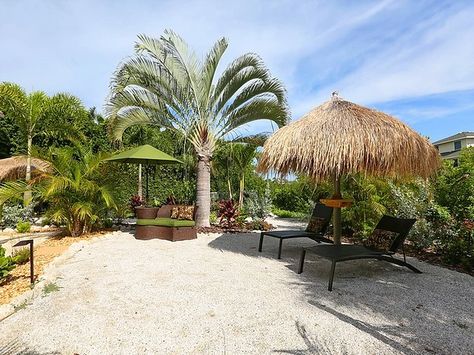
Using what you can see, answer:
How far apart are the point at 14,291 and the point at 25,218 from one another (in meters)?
6.98

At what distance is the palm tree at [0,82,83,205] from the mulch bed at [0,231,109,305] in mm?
3778

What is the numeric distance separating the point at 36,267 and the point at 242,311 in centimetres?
386

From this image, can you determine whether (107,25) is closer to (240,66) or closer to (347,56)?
(240,66)

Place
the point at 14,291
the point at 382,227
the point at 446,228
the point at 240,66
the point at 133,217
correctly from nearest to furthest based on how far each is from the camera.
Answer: the point at 14,291 < the point at 382,227 < the point at 446,228 < the point at 240,66 < the point at 133,217

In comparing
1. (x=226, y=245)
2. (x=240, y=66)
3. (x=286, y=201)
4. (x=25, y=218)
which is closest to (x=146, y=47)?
(x=240, y=66)

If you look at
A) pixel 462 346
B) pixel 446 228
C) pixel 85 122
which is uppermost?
pixel 85 122

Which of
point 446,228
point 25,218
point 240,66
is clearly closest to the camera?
point 446,228

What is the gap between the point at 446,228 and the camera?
6.25m

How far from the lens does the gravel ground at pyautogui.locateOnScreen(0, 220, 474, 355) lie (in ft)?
9.19

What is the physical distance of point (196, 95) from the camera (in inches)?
380

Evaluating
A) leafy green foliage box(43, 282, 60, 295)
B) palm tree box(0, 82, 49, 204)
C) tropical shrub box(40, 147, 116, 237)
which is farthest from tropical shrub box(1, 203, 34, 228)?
leafy green foliage box(43, 282, 60, 295)

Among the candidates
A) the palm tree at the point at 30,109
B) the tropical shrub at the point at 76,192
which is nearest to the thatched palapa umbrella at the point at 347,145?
the tropical shrub at the point at 76,192

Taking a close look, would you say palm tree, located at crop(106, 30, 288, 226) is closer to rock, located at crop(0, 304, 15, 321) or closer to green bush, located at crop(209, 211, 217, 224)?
A: green bush, located at crop(209, 211, 217, 224)

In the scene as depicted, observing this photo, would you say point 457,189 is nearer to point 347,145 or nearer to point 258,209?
point 347,145
